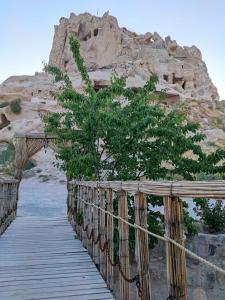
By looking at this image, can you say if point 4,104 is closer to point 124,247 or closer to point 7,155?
point 7,155

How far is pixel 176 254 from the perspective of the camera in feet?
7.14

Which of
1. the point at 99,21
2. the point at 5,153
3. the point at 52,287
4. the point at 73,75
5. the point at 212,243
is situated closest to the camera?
the point at 52,287

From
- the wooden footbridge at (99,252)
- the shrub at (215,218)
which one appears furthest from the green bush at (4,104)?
the shrub at (215,218)

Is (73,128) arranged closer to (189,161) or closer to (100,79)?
(189,161)

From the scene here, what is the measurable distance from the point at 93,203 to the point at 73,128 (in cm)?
254

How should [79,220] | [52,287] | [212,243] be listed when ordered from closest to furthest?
[52,287] → [79,220] → [212,243]

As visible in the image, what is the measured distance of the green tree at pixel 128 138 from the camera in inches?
241

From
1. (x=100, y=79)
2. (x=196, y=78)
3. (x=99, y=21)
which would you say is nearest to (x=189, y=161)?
(x=100, y=79)

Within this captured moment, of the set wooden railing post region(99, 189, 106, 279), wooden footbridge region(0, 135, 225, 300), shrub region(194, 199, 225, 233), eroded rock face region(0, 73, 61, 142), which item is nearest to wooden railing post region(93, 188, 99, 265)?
wooden footbridge region(0, 135, 225, 300)

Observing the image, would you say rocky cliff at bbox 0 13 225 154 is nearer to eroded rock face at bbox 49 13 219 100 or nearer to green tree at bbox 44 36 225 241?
eroded rock face at bbox 49 13 219 100

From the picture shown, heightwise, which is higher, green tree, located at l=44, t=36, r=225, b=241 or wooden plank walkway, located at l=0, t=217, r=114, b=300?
green tree, located at l=44, t=36, r=225, b=241

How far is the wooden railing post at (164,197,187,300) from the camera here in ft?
7.04

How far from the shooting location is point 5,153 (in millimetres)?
26812

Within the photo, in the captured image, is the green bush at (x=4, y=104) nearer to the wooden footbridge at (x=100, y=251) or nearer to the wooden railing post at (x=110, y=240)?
the wooden footbridge at (x=100, y=251)
